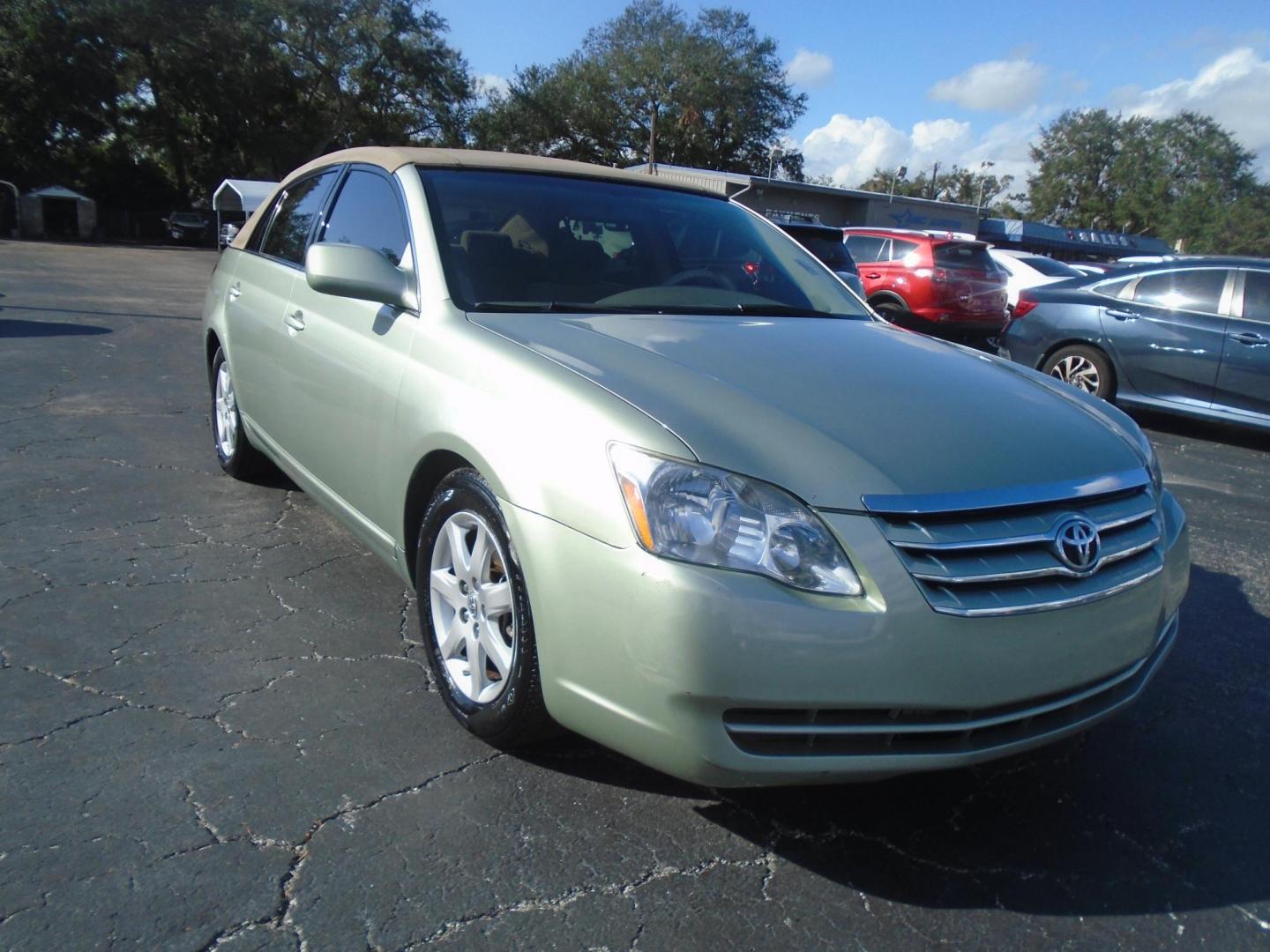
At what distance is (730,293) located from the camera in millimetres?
3629

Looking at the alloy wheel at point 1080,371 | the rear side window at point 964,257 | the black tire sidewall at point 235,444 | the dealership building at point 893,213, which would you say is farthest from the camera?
the dealership building at point 893,213

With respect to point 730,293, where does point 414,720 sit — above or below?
below

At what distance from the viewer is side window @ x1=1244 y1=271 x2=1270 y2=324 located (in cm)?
785

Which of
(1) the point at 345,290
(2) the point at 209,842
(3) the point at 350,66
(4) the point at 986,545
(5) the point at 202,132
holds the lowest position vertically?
(2) the point at 209,842

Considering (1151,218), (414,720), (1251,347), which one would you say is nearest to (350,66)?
(1251,347)

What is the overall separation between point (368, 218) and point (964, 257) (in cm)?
1082

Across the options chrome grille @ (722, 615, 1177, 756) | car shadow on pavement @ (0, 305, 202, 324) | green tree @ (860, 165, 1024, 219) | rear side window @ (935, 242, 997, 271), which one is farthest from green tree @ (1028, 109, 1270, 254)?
chrome grille @ (722, 615, 1177, 756)

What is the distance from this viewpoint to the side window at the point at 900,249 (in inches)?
517

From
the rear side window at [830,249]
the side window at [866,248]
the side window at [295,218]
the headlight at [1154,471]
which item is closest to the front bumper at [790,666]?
the headlight at [1154,471]

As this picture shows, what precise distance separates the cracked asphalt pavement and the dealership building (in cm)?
2784

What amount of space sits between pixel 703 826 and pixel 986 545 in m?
0.97

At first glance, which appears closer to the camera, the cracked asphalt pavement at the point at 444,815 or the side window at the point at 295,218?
the cracked asphalt pavement at the point at 444,815

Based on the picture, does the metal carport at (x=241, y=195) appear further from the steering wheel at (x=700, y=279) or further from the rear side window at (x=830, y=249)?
the steering wheel at (x=700, y=279)

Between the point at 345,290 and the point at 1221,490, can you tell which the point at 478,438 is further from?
the point at 1221,490
